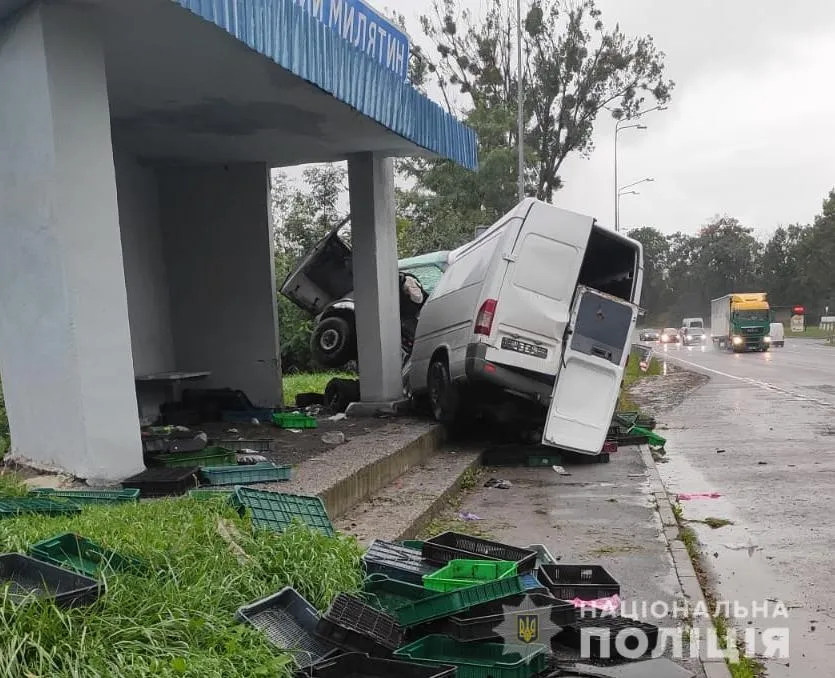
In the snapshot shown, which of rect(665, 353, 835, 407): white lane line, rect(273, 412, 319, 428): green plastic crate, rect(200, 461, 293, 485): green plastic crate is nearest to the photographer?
rect(200, 461, 293, 485): green plastic crate

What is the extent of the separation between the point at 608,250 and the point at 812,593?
20.1ft

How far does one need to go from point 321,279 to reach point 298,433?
242 inches

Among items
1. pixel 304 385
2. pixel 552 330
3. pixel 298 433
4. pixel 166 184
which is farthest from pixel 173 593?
pixel 304 385

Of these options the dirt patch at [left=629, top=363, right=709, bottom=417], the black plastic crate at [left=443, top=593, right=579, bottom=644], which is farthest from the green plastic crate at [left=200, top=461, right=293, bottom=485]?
the dirt patch at [left=629, top=363, right=709, bottom=417]

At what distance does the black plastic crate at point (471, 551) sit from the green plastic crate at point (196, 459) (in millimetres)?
2672

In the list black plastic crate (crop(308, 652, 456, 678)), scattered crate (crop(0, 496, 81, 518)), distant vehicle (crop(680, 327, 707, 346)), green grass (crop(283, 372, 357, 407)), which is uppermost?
scattered crate (crop(0, 496, 81, 518))

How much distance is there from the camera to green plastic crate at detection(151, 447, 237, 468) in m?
6.70

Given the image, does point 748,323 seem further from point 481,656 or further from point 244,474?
point 481,656

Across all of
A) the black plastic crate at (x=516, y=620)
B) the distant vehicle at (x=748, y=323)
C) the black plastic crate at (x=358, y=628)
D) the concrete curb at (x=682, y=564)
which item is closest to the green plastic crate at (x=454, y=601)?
the black plastic crate at (x=516, y=620)

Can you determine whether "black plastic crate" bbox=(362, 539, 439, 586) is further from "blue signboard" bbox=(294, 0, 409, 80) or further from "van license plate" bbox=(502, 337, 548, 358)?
"blue signboard" bbox=(294, 0, 409, 80)

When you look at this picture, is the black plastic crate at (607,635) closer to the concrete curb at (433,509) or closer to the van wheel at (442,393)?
the concrete curb at (433,509)

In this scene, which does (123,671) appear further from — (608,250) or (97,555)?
(608,250)

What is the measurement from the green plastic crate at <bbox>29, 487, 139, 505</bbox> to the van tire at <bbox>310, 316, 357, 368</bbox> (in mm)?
8648

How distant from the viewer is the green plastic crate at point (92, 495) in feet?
16.7
